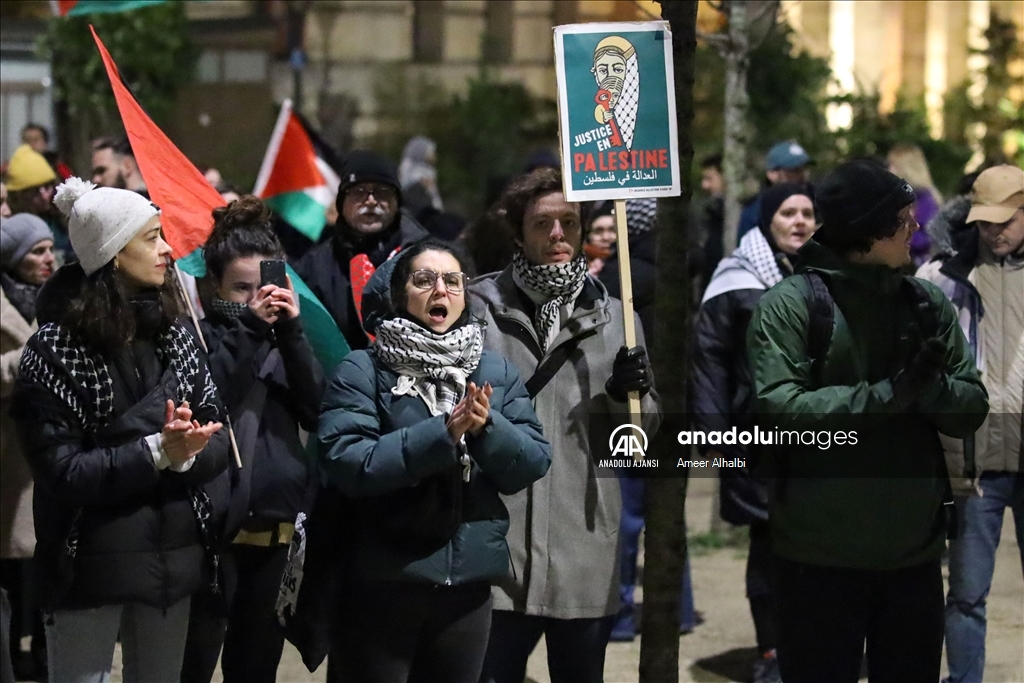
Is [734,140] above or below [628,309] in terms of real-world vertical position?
above

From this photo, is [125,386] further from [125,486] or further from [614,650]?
[614,650]

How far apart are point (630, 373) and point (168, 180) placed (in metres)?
2.06

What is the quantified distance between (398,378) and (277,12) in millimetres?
16154

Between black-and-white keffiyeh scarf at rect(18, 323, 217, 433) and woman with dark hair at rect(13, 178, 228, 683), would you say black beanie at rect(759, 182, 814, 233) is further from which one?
black-and-white keffiyeh scarf at rect(18, 323, 217, 433)

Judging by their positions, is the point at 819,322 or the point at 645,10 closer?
the point at 819,322

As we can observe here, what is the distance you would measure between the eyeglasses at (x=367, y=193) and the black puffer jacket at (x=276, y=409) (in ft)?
4.13

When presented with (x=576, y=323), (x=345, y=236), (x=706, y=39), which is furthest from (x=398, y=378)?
(x=706, y=39)

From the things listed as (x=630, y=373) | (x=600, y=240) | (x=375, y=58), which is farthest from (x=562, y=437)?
(x=375, y=58)

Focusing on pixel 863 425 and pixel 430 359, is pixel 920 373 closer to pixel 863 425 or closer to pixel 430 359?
pixel 863 425

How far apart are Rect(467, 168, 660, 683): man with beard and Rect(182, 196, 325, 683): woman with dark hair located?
884 millimetres

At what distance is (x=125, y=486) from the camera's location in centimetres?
430

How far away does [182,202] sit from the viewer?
5715 millimetres

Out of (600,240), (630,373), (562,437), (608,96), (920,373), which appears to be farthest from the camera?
(600,240)

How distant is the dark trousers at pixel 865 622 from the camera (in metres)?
4.51
